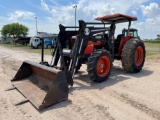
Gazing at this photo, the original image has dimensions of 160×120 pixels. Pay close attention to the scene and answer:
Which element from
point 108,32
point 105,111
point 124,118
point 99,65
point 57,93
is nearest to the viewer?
point 124,118

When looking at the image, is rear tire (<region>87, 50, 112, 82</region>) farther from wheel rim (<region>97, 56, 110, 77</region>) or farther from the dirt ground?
the dirt ground

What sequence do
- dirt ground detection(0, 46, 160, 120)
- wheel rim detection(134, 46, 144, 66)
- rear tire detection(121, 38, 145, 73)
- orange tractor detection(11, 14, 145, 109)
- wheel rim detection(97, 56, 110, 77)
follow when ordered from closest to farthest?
dirt ground detection(0, 46, 160, 120)
orange tractor detection(11, 14, 145, 109)
wheel rim detection(97, 56, 110, 77)
rear tire detection(121, 38, 145, 73)
wheel rim detection(134, 46, 144, 66)

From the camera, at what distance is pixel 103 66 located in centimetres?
618

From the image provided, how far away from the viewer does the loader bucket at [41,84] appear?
4238mm

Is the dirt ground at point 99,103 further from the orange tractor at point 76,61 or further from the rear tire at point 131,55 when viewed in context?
the rear tire at point 131,55

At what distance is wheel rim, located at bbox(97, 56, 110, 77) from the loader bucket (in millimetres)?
1680

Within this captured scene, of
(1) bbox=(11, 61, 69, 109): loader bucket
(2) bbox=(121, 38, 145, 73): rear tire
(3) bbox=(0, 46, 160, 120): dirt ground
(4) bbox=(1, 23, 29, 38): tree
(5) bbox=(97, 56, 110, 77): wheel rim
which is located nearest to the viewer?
(3) bbox=(0, 46, 160, 120): dirt ground

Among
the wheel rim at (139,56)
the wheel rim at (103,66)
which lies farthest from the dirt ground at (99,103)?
the wheel rim at (139,56)

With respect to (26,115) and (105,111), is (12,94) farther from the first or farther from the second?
(105,111)

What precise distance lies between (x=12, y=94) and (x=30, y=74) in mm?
1142

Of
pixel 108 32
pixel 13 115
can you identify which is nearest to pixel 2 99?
pixel 13 115

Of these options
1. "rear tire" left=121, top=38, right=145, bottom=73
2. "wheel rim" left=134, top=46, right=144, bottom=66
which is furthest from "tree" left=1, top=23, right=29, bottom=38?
"rear tire" left=121, top=38, right=145, bottom=73

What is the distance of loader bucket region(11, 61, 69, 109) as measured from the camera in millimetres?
4238

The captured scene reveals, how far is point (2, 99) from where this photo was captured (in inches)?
185
